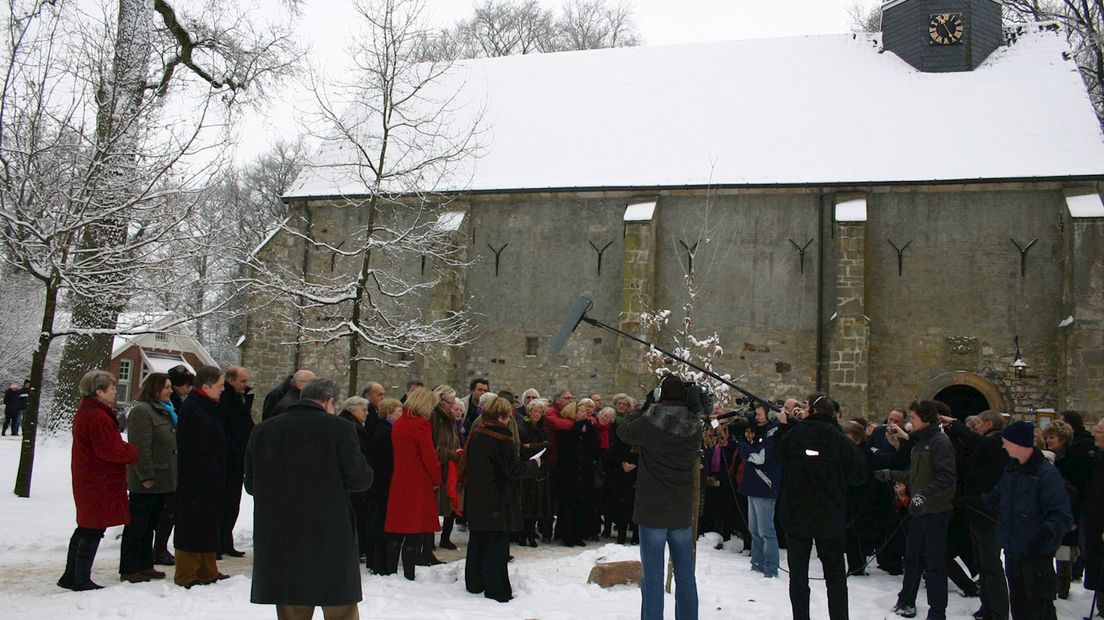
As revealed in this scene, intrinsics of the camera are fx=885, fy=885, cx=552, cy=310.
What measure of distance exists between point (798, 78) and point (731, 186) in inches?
187

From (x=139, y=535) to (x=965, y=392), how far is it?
1628 centimetres

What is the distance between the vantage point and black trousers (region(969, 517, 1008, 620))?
6812 millimetres

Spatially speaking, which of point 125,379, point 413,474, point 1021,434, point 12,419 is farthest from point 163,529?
point 125,379

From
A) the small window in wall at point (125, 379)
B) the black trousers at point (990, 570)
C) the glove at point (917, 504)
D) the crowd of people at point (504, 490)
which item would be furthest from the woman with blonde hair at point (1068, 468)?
the small window in wall at point (125, 379)

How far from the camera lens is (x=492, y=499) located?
7461 millimetres

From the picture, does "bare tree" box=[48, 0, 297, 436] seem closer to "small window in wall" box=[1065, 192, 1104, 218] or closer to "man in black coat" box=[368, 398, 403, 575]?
"man in black coat" box=[368, 398, 403, 575]

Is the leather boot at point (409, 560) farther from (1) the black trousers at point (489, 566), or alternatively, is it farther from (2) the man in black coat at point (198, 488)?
(2) the man in black coat at point (198, 488)

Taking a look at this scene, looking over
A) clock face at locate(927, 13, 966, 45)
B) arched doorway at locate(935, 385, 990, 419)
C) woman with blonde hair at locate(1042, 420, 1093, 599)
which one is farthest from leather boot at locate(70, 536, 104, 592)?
clock face at locate(927, 13, 966, 45)

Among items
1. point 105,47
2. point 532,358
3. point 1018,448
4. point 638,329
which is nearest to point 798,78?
point 638,329

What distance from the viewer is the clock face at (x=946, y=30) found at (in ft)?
69.3

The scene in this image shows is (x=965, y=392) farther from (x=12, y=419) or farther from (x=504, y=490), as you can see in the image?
(x=12, y=419)

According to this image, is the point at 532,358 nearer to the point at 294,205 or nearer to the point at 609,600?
the point at 294,205

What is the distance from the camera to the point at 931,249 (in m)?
18.2

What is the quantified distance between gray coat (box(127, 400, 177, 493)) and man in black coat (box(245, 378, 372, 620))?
3.03m
